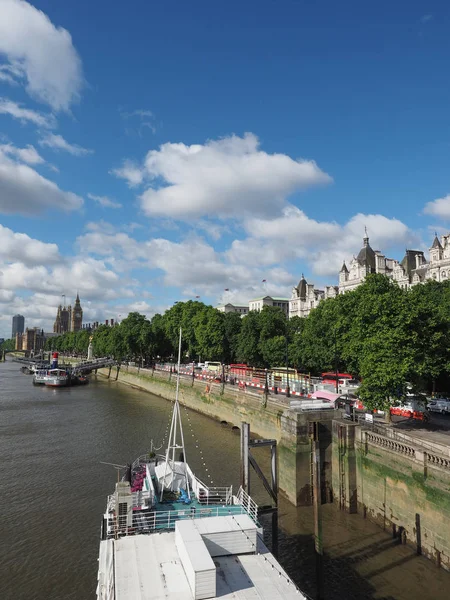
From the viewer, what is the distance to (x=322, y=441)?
27.1 m

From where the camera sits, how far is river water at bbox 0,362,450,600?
57.5ft

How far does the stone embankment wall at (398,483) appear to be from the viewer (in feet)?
61.5

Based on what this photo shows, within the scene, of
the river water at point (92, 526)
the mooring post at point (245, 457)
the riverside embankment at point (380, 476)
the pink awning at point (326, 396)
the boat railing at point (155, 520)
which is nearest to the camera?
the boat railing at point (155, 520)

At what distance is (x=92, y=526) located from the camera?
A: 2267cm

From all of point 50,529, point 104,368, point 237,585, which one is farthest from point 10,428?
point 104,368

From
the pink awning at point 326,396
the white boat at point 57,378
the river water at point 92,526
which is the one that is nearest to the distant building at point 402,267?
the pink awning at point 326,396

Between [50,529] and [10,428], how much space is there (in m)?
28.9

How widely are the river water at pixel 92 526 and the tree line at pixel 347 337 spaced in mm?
9329

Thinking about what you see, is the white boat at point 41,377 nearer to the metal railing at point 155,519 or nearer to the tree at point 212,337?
the tree at point 212,337

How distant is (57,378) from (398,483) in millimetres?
86840

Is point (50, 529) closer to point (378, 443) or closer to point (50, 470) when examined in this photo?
point (50, 470)

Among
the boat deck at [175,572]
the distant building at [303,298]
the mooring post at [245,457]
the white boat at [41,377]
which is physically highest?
the distant building at [303,298]

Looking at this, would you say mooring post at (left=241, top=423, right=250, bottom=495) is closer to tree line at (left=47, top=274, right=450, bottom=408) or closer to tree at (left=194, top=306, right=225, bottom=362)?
tree line at (left=47, top=274, right=450, bottom=408)

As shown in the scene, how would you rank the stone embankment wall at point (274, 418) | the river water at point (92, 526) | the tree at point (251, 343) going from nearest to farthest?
the river water at point (92, 526) → the stone embankment wall at point (274, 418) → the tree at point (251, 343)
